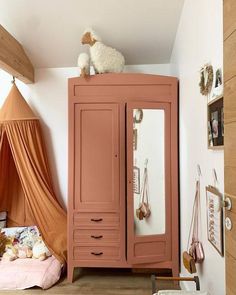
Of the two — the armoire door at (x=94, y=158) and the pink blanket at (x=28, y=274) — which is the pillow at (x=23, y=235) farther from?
the armoire door at (x=94, y=158)

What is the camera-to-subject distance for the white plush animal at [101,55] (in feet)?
8.86

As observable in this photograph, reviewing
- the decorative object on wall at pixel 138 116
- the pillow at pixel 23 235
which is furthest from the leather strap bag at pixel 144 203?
the pillow at pixel 23 235

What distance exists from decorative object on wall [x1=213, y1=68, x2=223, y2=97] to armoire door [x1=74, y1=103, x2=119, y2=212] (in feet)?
4.45

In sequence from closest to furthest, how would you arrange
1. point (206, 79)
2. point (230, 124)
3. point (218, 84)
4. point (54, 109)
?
point (230, 124) < point (218, 84) < point (206, 79) < point (54, 109)

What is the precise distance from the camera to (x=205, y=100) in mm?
1645

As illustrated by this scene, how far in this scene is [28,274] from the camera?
2.54 m

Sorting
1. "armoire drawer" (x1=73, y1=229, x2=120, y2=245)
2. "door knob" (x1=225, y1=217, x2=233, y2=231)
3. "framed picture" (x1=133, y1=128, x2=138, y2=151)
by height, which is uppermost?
"framed picture" (x1=133, y1=128, x2=138, y2=151)

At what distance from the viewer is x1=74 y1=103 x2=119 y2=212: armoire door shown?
264 centimetres

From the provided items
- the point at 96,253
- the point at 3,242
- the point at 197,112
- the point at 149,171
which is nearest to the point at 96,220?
the point at 96,253

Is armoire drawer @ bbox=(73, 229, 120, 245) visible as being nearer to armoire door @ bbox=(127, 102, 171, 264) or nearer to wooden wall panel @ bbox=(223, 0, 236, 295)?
armoire door @ bbox=(127, 102, 171, 264)

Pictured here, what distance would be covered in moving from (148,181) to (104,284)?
44.1 inches

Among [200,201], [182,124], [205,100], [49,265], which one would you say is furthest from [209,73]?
[49,265]

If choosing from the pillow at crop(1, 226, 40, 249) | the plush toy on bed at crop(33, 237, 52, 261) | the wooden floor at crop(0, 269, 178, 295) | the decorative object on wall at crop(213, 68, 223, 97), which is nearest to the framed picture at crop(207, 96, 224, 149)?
the decorative object on wall at crop(213, 68, 223, 97)

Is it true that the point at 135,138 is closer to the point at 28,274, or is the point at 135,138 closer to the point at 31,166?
the point at 31,166
